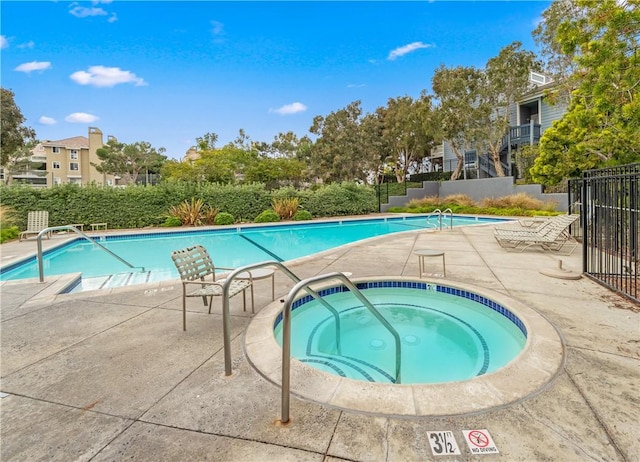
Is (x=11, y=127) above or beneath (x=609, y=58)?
above

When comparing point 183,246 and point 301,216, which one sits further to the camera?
point 301,216

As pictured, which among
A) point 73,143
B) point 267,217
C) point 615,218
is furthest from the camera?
point 73,143

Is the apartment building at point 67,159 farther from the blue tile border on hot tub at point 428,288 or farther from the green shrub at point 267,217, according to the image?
the blue tile border on hot tub at point 428,288

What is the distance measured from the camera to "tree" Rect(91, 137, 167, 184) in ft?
132

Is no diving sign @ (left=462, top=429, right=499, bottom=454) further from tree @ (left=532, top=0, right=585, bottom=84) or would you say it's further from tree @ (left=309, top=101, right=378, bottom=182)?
tree @ (left=309, top=101, right=378, bottom=182)

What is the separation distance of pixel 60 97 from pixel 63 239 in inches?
718

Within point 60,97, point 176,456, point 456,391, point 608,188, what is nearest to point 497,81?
point 608,188


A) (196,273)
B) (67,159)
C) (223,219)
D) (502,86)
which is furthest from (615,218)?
(67,159)

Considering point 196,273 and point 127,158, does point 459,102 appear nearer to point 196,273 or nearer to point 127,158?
point 196,273

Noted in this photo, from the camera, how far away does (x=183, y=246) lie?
1166cm

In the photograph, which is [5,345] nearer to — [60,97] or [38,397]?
[38,397]

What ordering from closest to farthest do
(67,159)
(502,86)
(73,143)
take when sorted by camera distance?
1. (502,86)
2. (67,159)
3. (73,143)

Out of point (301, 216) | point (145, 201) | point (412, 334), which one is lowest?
point (412, 334)

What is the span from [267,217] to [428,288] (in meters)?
12.1
